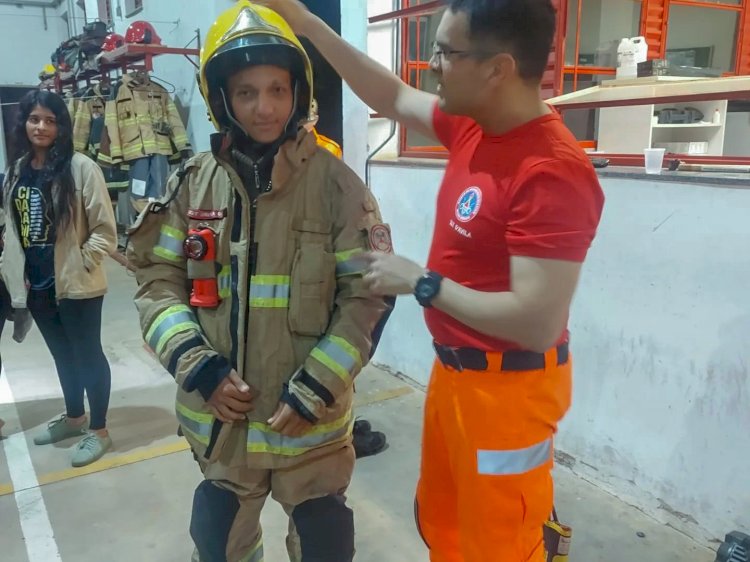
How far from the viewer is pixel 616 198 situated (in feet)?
8.52

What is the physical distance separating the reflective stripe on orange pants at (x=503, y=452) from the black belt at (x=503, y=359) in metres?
0.01

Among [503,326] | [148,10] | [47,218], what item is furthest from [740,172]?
[148,10]

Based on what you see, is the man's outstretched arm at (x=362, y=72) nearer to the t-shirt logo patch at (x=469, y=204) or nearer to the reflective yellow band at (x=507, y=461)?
the t-shirt logo patch at (x=469, y=204)

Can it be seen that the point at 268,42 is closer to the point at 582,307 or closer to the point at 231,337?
the point at 231,337

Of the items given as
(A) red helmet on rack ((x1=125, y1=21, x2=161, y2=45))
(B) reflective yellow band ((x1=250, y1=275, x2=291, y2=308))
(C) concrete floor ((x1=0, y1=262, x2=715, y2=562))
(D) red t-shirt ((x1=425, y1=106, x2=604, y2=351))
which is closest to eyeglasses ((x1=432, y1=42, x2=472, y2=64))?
(D) red t-shirt ((x1=425, y1=106, x2=604, y2=351))

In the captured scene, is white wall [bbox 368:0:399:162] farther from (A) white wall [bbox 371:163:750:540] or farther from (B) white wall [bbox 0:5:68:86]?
(B) white wall [bbox 0:5:68:86]

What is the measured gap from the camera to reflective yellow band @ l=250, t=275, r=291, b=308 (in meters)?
1.52

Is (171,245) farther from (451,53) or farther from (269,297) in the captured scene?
(451,53)

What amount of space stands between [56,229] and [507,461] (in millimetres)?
2456

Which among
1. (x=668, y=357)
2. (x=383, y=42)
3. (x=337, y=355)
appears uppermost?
(x=383, y=42)

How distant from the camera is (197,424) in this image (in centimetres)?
159

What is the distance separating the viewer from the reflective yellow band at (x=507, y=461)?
140 centimetres

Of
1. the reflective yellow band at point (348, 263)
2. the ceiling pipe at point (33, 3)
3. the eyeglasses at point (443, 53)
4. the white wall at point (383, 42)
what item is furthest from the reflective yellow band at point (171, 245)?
the ceiling pipe at point (33, 3)

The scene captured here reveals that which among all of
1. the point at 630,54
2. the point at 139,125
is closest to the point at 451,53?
the point at 630,54
